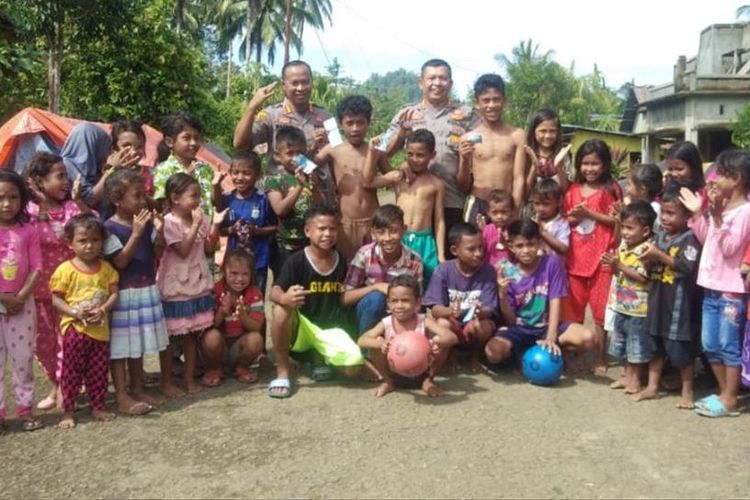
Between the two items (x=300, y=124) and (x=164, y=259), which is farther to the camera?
(x=300, y=124)

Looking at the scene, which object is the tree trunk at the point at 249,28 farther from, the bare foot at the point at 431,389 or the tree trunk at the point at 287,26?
the bare foot at the point at 431,389

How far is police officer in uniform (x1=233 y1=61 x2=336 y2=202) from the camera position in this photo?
5.84 m

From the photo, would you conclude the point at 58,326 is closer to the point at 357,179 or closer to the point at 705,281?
the point at 357,179

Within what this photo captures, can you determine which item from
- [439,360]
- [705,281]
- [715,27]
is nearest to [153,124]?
[439,360]

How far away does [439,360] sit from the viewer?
4.94 m

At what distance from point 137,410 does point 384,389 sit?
1648mm

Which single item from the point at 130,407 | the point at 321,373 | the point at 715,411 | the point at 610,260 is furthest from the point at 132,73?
the point at 715,411

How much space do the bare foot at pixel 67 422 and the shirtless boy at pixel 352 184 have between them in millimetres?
2385

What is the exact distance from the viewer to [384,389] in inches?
193

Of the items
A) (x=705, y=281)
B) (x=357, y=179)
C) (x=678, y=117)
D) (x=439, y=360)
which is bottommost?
(x=439, y=360)

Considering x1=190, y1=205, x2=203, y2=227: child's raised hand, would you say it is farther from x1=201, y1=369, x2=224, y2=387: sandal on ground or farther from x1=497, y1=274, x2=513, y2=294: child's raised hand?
x1=497, y1=274, x2=513, y2=294: child's raised hand

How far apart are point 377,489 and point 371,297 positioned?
1.85 meters

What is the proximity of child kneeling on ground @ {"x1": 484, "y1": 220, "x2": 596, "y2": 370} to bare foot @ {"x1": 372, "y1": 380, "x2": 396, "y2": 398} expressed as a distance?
0.81 metres

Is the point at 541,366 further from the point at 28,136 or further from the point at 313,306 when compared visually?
the point at 28,136
